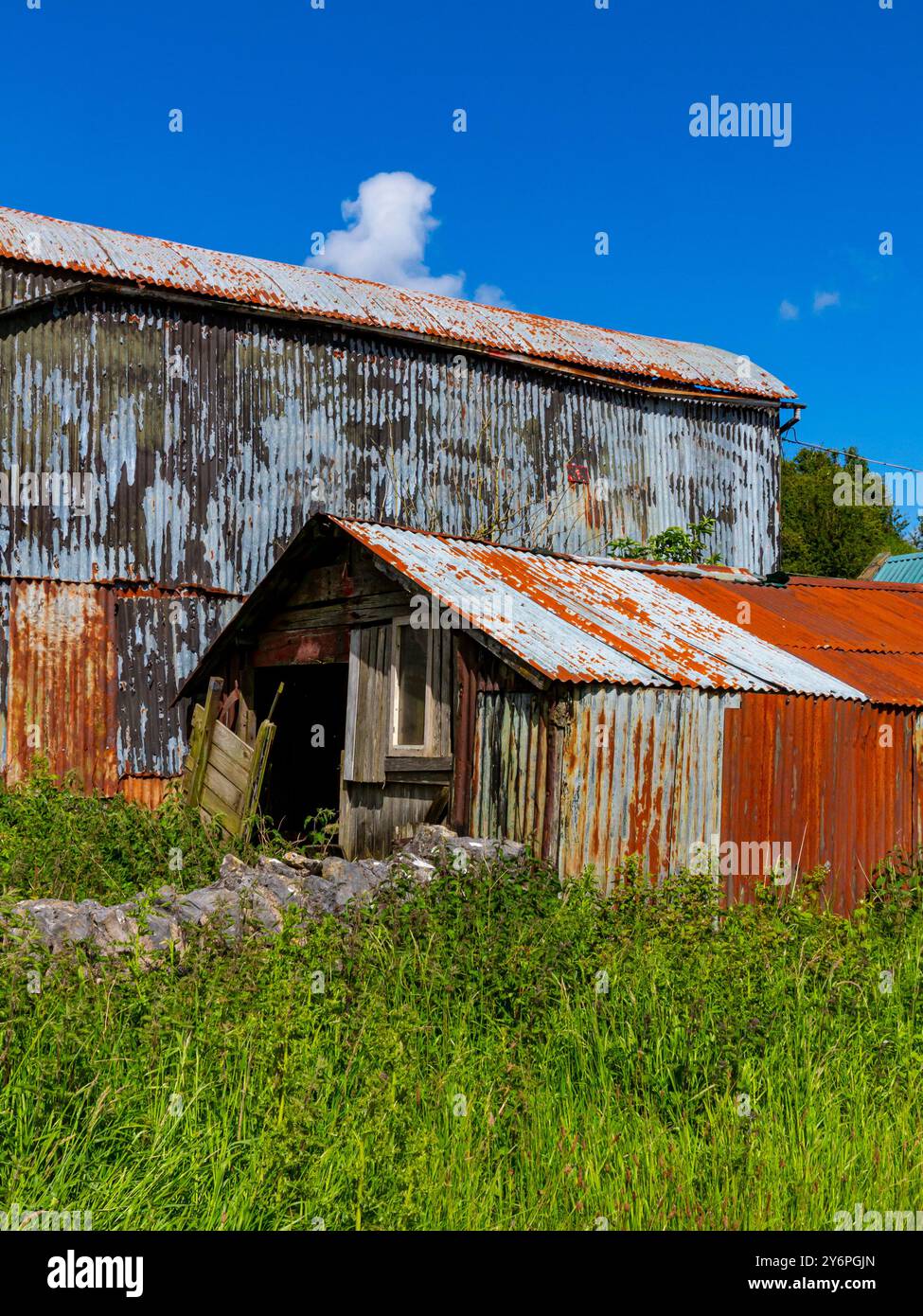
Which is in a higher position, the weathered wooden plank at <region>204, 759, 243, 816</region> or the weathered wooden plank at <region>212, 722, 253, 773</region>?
the weathered wooden plank at <region>212, 722, 253, 773</region>

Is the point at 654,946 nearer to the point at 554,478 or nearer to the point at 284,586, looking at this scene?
the point at 284,586

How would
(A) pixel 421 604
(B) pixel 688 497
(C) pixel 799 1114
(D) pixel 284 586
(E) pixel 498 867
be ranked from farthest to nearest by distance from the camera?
(B) pixel 688 497 → (D) pixel 284 586 → (A) pixel 421 604 → (E) pixel 498 867 → (C) pixel 799 1114

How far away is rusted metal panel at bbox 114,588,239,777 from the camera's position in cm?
1608

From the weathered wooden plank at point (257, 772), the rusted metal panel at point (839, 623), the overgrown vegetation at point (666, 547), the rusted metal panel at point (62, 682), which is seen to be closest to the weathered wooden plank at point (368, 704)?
the weathered wooden plank at point (257, 772)

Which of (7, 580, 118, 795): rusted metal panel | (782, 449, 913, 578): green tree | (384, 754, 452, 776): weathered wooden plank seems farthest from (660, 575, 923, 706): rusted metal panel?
(782, 449, 913, 578): green tree

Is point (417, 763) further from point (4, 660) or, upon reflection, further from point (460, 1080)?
point (4, 660)

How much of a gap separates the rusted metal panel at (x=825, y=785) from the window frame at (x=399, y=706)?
2599mm

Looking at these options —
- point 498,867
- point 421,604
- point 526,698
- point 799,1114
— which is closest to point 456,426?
point 421,604

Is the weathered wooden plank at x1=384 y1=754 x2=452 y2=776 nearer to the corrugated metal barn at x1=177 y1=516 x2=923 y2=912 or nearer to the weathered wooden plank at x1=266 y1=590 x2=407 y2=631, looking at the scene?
the corrugated metal barn at x1=177 y1=516 x2=923 y2=912

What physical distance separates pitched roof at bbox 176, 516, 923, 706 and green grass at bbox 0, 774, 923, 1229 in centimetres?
260

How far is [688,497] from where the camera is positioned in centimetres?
2161

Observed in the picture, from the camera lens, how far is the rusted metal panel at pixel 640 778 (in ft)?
30.5

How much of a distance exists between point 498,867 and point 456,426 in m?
11.7

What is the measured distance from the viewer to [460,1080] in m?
5.98
